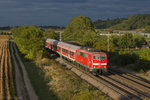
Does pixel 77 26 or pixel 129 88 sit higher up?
pixel 77 26

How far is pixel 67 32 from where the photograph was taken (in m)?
87.0

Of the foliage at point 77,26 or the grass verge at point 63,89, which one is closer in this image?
the grass verge at point 63,89

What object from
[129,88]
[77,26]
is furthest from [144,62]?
[77,26]

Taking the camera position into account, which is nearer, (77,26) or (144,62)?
(144,62)

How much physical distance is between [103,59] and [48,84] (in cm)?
801

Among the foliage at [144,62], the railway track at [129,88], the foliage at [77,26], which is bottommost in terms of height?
the railway track at [129,88]

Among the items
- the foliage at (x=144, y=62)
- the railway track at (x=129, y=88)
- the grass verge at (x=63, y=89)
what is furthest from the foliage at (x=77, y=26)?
the railway track at (x=129, y=88)

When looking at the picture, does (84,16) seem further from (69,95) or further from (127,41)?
(69,95)

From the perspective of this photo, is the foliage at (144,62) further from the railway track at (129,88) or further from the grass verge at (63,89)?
the grass verge at (63,89)

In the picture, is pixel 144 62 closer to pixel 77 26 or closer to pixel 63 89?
pixel 63 89

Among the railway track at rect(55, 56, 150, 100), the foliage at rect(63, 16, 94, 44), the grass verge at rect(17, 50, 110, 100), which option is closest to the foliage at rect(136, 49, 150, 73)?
the railway track at rect(55, 56, 150, 100)

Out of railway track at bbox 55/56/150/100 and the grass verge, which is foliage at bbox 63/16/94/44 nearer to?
the grass verge

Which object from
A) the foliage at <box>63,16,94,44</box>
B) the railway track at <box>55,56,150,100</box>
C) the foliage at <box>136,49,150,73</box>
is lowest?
the railway track at <box>55,56,150,100</box>

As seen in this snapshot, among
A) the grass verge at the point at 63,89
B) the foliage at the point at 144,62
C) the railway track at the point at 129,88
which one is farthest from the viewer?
the foliage at the point at 144,62
